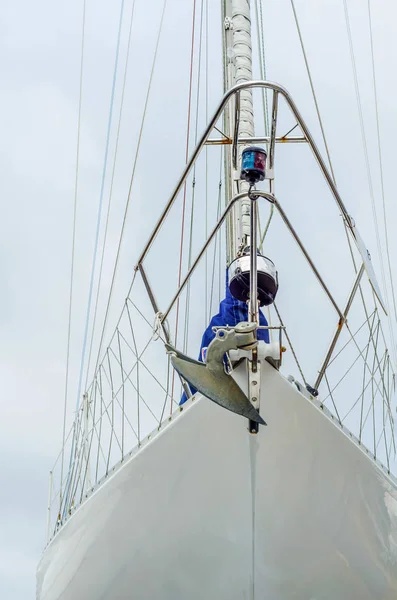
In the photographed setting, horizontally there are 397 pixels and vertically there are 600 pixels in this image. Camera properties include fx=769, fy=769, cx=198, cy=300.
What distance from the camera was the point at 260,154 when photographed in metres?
3.86

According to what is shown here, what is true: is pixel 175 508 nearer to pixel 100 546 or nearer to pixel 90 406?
pixel 100 546

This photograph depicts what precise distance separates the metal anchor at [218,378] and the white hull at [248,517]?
0.17 meters

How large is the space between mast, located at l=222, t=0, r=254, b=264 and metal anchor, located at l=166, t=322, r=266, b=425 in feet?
5.88

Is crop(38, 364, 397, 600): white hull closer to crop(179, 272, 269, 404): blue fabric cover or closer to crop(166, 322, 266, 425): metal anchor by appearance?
crop(166, 322, 266, 425): metal anchor

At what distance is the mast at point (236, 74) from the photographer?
603cm

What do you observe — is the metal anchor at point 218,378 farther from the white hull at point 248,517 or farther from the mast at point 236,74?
the mast at point 236,74

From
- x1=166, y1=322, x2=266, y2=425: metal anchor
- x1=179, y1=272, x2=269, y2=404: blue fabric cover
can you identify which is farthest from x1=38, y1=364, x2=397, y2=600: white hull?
x1=179, y1=272, x2=269, y2=404: blue fabric cover

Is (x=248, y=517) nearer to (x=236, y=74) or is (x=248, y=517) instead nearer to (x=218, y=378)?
(x=218, y=378)

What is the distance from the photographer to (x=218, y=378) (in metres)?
3.74

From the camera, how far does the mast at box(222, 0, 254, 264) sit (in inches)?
237

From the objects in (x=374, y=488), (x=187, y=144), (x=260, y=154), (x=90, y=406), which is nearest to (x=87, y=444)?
(x=90, y=406)

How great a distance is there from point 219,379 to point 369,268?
1252mm

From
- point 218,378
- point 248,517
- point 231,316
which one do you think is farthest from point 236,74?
point 248,517

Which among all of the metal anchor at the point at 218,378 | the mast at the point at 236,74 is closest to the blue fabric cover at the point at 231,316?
the mast at the point at 236,74
